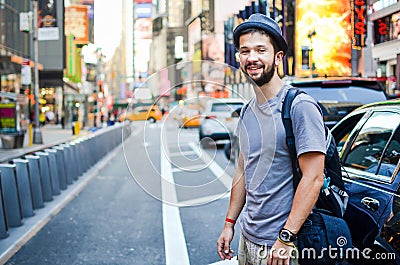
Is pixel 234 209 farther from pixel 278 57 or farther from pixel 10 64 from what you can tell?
pixel 10 64

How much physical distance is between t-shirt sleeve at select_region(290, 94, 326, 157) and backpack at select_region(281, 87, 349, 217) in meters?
0.04

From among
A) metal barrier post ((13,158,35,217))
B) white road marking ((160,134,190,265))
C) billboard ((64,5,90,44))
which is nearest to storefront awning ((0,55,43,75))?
billboard ((64,5,90,44))

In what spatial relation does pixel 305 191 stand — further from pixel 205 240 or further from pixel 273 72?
pixel 205 240

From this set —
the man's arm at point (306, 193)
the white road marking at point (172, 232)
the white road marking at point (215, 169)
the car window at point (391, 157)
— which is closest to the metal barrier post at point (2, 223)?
the white road marking at point (172, 232)

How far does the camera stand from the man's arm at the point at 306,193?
2.69m

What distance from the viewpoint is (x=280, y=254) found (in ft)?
8.91

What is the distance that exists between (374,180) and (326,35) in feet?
145

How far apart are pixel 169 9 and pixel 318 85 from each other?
6736 inches

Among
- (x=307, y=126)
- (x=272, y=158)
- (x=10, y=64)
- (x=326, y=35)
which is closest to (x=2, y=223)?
(x=272, y=158)

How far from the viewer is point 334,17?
147 feet

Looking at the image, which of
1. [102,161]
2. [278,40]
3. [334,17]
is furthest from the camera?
[334,17]

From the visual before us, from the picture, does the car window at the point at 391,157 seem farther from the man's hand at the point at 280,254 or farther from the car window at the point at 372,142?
the man's hand at the point at 280,254

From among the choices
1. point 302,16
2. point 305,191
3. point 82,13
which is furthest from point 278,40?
point 302,16

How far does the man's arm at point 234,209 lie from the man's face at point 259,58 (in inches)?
21.0
